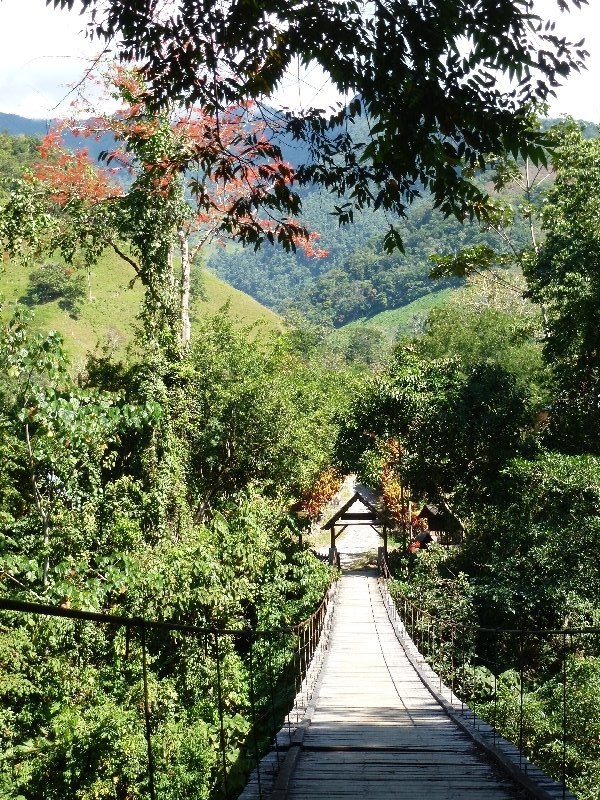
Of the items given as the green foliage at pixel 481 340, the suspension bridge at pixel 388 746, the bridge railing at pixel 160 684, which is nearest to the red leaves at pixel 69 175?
the bridge railing at pixel 160 684

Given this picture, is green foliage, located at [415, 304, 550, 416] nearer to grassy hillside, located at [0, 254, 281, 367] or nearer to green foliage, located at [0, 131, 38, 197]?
grassy hillside, located at [0, 254, 281, 367]

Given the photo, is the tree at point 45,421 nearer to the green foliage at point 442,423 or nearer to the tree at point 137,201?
the tree at point 137,201

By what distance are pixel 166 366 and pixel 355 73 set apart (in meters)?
12.3

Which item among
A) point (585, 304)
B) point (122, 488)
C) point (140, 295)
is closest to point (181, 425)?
point (122, 488)

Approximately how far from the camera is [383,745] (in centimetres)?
531

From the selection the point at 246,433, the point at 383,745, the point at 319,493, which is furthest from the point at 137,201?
the point at 319,493

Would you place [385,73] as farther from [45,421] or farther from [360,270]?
[360,270]

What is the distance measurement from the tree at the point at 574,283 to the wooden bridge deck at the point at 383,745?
675 cm

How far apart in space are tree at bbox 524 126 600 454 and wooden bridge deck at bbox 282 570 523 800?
22.2ft

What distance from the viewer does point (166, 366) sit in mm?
15336

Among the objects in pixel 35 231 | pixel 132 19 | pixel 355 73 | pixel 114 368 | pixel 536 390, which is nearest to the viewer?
pixel 355 73

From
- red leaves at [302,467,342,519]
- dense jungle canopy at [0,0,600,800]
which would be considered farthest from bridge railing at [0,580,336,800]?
red leaves at [302,467,342,519]

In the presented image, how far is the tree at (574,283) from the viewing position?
13766 millimetres

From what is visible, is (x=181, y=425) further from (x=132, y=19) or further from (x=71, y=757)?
(x=132, y=19)
